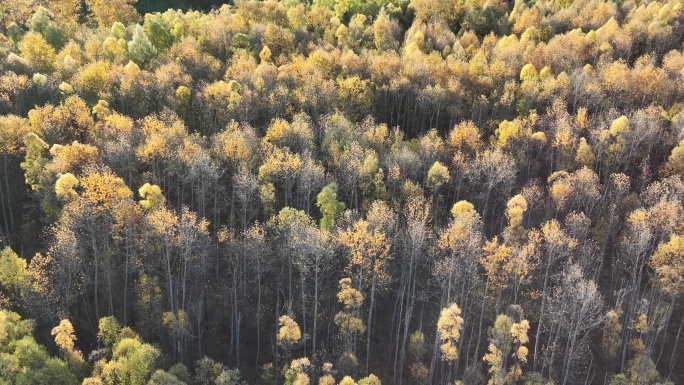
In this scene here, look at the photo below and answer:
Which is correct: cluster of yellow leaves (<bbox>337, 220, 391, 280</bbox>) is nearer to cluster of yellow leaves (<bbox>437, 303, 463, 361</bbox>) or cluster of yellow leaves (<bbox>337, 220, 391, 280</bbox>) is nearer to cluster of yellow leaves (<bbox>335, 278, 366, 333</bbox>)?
cluster of yellow leaves (<bbox>335, 278, 366, 333</bbox>)

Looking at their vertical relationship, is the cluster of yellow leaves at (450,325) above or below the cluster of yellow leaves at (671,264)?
below

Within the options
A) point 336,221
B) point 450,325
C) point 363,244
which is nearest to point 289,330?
point 363,244

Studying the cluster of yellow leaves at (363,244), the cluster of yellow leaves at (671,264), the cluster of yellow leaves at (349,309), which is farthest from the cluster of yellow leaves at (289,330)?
the cluster of yellow leaves at (671,264)

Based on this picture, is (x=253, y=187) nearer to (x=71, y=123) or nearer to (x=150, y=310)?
(x=150, y=310)

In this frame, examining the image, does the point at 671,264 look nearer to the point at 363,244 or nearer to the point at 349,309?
the point at 363,244

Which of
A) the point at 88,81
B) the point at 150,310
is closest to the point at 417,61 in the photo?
the point at 88,81

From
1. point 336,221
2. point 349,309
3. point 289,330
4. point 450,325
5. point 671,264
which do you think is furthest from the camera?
point 336,221

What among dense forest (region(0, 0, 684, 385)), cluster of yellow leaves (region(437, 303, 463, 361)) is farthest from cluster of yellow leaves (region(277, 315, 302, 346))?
cluster of yellow leaves (region(437, 303, 463, 361))

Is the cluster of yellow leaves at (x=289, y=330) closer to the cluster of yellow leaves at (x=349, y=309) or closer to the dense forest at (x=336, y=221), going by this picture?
the dense forest at (x=336, y=221)
